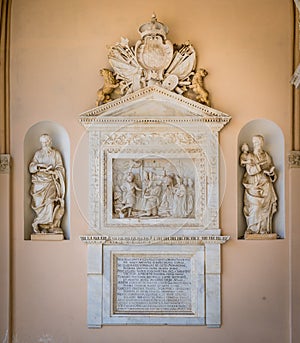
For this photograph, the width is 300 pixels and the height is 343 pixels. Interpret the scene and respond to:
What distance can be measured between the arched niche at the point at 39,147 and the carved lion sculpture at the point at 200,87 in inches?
75.2

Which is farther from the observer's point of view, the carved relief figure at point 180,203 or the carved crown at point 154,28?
the carved relief figure at point 180,203

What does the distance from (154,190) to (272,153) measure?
1.76 m

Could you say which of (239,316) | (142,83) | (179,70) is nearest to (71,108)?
(142,83)

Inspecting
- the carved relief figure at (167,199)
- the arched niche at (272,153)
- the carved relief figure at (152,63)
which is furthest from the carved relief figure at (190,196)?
the carved relief figure at (152,63)

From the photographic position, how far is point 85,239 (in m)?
8.88

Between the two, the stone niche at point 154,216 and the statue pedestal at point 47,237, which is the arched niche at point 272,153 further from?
the statue pedestal at point 47,237

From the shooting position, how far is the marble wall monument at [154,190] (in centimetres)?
890

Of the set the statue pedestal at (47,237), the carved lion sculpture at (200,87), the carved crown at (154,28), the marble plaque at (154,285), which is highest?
the carved crown at (154,28)

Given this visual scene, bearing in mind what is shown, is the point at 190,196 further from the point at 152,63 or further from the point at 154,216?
the point at 152,63

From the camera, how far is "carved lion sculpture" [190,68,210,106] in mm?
8914

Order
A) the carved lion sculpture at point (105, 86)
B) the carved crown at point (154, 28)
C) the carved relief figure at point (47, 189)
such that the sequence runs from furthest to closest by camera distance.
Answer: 1. the carved relief figure at point (47, 189)
2. the carved lion sculpture at point (105, 86)
3. the carved crown at point (154, 28)

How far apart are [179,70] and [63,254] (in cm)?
302

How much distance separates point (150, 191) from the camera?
9055 millimetres

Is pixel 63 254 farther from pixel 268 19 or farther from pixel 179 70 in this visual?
pixel 268 19
